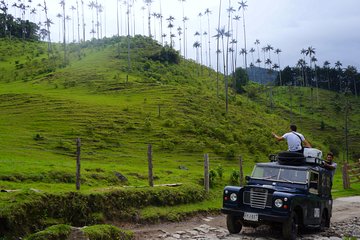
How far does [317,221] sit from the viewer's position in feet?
49.1

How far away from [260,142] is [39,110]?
24379mm

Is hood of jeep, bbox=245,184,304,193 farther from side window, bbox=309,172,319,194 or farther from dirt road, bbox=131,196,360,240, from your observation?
dirt road, bbox=131,196,360,240

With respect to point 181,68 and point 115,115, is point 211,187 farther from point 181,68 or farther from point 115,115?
point 181,68

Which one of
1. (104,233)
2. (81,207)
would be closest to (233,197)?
(104,233)

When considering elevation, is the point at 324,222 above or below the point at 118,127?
below

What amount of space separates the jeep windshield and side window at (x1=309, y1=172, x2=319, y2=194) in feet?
1.24

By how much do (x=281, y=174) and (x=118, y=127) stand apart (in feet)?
98.3

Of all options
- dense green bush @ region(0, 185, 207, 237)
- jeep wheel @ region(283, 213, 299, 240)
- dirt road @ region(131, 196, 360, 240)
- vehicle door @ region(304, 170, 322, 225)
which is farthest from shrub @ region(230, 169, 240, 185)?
jeep wheel @ region(283, 213, 299, 240)

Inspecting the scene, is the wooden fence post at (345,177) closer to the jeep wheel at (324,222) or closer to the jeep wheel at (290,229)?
the jeep wheel at (324,222)

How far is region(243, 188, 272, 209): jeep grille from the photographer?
1330 cm

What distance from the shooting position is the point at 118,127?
42.9 meters

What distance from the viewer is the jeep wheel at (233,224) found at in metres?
14.1

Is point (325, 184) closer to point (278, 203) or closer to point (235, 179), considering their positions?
point (278, 203)

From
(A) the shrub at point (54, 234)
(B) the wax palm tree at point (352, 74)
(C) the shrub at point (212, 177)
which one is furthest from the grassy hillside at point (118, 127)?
(B) the wax palm tree at point (352, 74)
